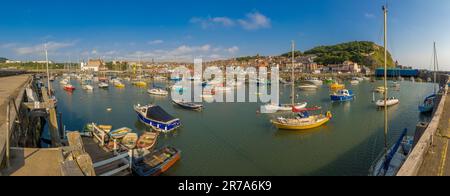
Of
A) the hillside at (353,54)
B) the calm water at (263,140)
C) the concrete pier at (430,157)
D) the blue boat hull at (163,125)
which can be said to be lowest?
the calm water at (263,140)

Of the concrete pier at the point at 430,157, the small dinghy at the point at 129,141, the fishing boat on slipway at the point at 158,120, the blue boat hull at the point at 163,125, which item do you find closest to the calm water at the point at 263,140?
the blue boat hull at the point at 163,125

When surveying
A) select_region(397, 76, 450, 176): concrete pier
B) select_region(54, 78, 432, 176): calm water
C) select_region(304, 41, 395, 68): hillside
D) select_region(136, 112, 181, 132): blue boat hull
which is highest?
select_region(304, 41, 395, 68): hillside

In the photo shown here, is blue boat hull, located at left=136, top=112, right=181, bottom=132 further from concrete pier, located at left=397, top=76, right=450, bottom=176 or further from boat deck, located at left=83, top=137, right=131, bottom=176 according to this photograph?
concrete pier, located at left=397, top=76, right=450, bottom=176

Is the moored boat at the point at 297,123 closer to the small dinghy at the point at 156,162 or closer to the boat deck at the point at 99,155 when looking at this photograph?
the small dinghy at the point at 156,162

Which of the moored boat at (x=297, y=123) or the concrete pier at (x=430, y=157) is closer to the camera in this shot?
the concrete pier at (x=430, y=157)

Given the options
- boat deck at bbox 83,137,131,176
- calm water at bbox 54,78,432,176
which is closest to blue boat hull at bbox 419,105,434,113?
calm water at bbox 54,78,432,176

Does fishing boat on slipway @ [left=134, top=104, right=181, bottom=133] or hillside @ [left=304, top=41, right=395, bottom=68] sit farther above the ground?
hillside @ [left=304, top=41, right=395, bottom=68]
